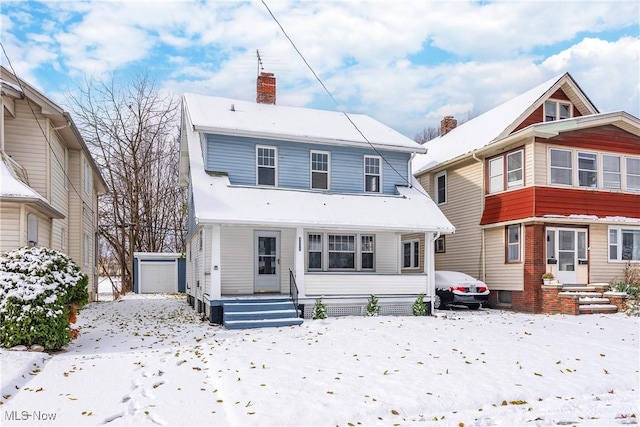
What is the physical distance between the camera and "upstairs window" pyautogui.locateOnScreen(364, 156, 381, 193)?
55.4 feet

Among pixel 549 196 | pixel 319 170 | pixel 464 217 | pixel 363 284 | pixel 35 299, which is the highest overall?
pixel 319 170

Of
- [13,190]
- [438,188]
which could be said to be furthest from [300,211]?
[438,188]

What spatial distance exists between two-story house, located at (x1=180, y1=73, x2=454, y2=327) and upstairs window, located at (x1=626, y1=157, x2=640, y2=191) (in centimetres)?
790

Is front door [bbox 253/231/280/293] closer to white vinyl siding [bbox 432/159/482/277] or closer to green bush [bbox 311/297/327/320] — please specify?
green bush [bbox 311/297/327/320]

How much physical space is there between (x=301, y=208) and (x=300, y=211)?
8.5 inches

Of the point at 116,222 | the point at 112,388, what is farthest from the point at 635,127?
the point at 116,222

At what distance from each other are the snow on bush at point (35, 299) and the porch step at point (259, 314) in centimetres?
394

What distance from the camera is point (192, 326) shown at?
41.4 feet

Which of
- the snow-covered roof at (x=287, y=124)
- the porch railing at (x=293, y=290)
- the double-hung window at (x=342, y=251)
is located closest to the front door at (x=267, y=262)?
the porch railing at (x=293, y=290)

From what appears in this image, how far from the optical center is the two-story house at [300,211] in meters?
14.0

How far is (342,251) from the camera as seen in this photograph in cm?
1645

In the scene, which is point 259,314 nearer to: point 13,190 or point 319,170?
point 319,170
